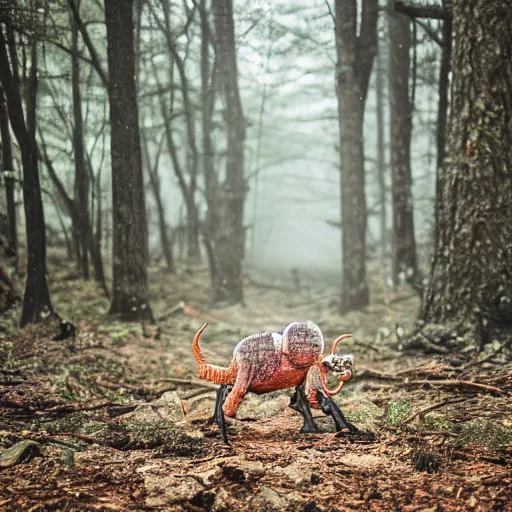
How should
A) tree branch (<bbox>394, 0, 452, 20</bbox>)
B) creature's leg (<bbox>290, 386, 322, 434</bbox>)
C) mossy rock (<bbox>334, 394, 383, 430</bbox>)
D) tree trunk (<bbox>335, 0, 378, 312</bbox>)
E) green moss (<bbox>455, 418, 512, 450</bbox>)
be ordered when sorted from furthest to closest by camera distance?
1. tree trunk (<bbox>335, 0, 378, 312</bbox>)
2. tree branch (<bbox>394, 0, 452, 20</bbox>)
3. mossy rock (<bbox>334, 394, 383, 430</bbox>)
4. creature's leg (<bbox>290, 386, 322, 434</bbox>)
5. green moss (<bbox>455, 418, 512, 450</bbox>)

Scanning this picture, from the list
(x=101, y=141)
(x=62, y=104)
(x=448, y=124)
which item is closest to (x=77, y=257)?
(x=101, y=141)

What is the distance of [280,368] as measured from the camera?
302cm

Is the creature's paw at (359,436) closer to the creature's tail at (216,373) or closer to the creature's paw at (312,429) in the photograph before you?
the creature's paw at (312,429)

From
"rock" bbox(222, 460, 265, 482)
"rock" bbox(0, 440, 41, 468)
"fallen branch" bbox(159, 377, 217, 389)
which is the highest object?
"rock" bbox(0, 440, 41, 468)

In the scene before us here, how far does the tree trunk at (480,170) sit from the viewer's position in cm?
490

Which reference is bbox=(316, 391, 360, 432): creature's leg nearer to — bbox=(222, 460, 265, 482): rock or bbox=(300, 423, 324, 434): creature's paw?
bbox=(300, 423, 324, 434): creature's paw

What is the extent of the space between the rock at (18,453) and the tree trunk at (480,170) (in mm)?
4272

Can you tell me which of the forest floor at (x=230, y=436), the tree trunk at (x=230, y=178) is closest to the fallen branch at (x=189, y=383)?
the forest floor at (x=230, y=436)

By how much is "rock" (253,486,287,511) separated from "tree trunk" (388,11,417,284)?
9195 mm

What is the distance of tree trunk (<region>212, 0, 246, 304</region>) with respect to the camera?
33.0 feet

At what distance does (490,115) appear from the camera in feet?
16.4

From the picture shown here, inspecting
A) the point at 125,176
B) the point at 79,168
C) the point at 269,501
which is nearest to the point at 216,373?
the point at 269,501

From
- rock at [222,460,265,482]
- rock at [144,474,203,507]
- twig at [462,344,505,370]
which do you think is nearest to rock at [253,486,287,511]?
rock at [222,460,265,482]

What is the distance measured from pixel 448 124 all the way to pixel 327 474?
14.2ft
